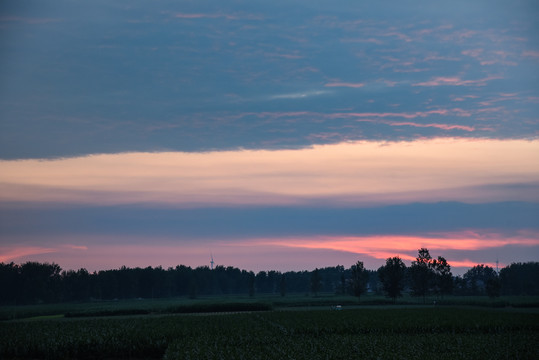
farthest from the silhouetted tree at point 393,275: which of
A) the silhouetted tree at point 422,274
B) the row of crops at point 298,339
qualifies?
the row of crops at point 298,339

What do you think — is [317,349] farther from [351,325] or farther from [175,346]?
[351,325]

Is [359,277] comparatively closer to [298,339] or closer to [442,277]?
[442,277]

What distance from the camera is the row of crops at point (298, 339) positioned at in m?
44.2

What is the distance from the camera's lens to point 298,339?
2140 inches

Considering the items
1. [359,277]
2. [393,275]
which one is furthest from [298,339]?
[359,277]

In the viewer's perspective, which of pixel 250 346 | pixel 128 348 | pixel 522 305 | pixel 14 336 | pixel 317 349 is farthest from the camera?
pixel 522 305

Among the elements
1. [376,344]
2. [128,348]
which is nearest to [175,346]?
[128,348]

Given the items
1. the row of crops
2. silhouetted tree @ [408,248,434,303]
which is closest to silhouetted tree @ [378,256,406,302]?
silhouetted tree @ [408,248,434,303]

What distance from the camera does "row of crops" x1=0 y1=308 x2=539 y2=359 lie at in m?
44.2

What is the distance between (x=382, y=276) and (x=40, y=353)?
332 ft

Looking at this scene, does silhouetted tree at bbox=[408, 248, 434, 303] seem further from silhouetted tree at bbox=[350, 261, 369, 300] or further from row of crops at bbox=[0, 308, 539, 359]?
row of crops at bbox=[0, 308, 539, 359]

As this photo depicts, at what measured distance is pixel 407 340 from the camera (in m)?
52.2

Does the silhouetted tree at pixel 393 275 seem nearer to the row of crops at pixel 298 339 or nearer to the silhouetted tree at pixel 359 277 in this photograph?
the silhouetted tree at pixel 359 277

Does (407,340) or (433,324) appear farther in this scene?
(433,324)
